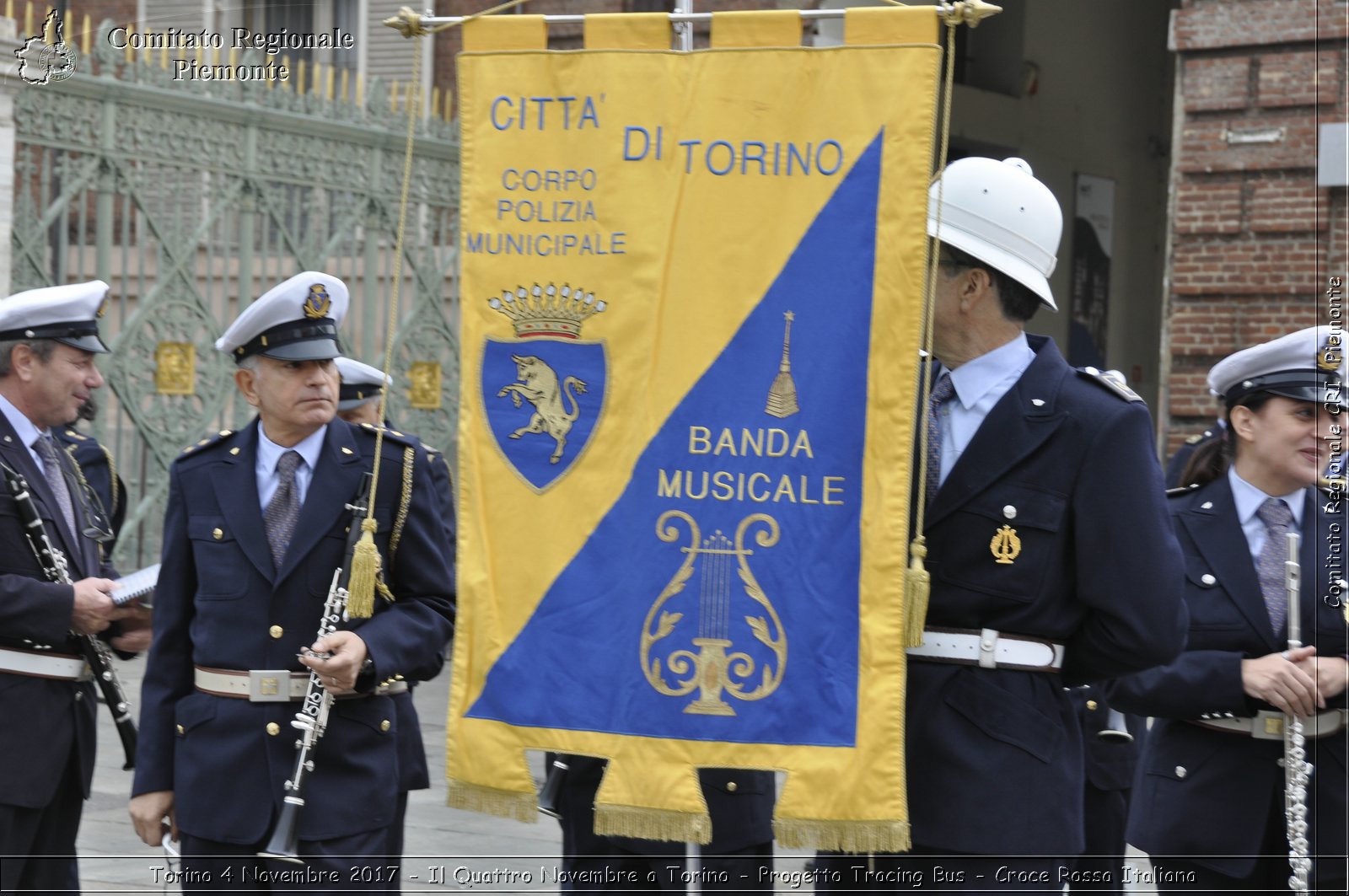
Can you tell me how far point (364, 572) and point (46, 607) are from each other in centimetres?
114

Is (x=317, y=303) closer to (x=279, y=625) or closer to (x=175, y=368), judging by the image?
(x=279, y=625)

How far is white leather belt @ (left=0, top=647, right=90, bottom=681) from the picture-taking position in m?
4.64

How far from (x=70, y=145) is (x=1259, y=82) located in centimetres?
805

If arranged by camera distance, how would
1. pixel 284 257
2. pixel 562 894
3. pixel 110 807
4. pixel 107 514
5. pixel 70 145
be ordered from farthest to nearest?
pixel 284 257 < pixel 70 145 < pixel 110 807 < pixel 107 514 < pixel 562 894

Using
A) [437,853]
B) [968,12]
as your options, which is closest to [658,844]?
[968,12]

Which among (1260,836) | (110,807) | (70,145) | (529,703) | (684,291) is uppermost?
(70,145)

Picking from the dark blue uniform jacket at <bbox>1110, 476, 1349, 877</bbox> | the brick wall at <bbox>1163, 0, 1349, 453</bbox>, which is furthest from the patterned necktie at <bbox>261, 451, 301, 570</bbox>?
the brick wall at <bbox>1163, 0, 1349, 453</bbox>

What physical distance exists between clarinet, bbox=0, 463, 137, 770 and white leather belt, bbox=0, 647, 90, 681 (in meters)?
0.05

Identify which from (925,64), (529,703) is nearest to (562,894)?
(529,703)

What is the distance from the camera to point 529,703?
3.49m

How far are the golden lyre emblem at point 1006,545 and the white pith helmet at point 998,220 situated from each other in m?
0.51

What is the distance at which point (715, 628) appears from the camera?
3383 millimetres

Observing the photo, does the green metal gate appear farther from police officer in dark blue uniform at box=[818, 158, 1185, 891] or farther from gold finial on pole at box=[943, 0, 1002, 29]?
gold finial on pole at box=[943, 0, 1002, 29]

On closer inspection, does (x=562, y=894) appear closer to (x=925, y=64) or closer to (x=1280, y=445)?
(x=1280, y=445)
